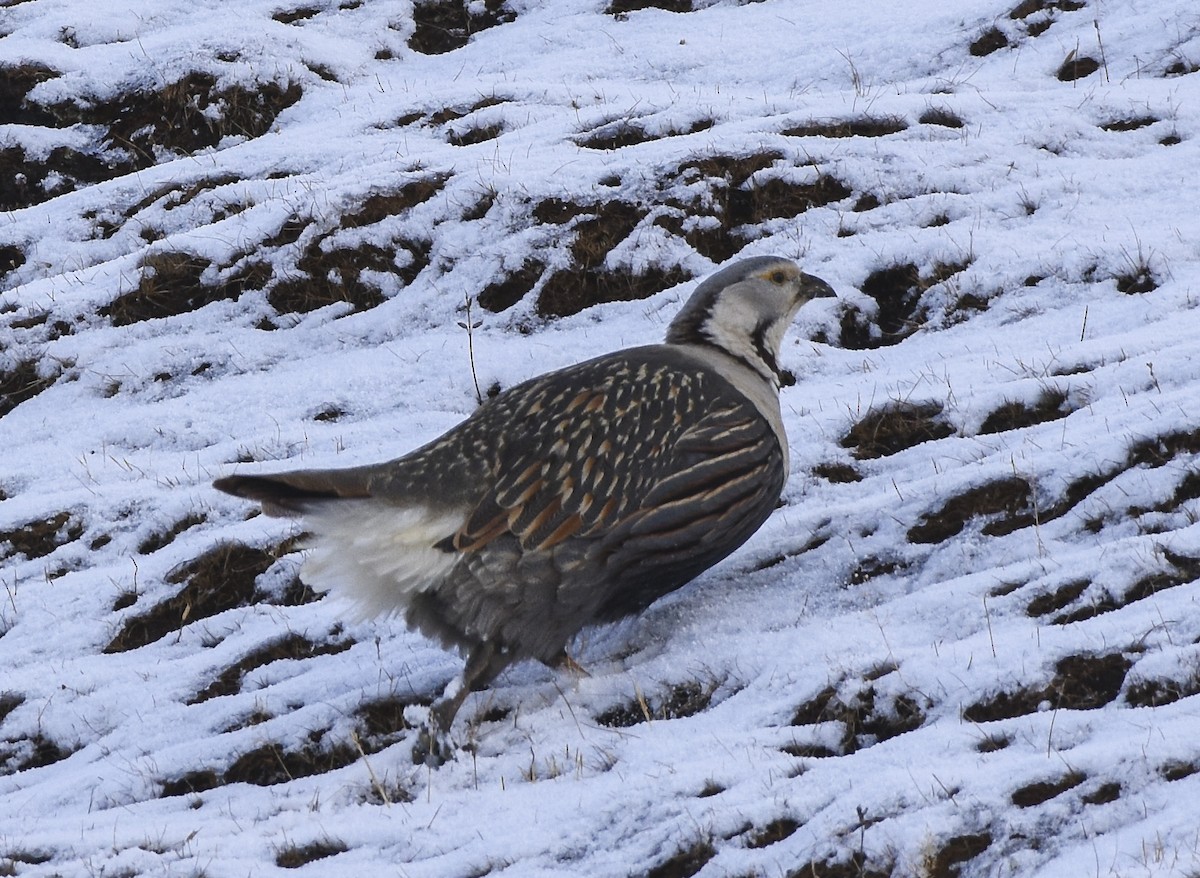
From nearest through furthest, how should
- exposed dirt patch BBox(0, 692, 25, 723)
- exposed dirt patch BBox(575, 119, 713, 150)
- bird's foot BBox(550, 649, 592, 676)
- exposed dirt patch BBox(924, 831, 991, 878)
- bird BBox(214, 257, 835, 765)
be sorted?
exposed dirt patch BBox(924, 831, 991, 878) → bird BBox(214, 257, 835, 765) → bird's foot BBox(550, 649, 592, 676) → exposed dirt patch BBox(0, 692, 25, 723) → exposed dirt patch BBox(575, 119, 713, 150)

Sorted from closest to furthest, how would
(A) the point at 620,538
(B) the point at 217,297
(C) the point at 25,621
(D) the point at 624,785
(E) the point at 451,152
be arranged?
1. (D) the point at 624,785
2. (A) the point at 620,538
3. (C) the point at 25,621
4. (B) the point at 217,297
5. (E) the point at 451,152

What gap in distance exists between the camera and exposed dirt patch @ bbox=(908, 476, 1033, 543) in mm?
6629

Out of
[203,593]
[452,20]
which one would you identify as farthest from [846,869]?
[452,20]

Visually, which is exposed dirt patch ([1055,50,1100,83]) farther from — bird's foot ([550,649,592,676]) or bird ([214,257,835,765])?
bird's foot ([550,649,592,676])

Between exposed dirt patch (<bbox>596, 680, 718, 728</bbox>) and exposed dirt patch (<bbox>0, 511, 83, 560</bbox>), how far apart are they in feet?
13.9

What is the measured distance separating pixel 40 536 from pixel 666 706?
4647 millimetres

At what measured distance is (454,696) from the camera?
593 cm

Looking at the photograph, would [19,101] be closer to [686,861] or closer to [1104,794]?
[686,861]

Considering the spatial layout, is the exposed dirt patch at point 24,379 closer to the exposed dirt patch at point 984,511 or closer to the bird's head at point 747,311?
the bird's head at point 747,311

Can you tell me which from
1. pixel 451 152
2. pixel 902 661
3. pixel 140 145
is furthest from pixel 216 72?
pixel 902 661

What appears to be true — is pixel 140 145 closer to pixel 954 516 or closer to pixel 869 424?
pixel 869 424

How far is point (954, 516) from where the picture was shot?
679cm

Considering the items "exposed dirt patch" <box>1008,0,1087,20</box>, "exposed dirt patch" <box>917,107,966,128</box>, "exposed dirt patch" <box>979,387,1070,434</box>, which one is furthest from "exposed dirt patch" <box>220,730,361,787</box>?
"exposed dirt patch" <box>1008,0,1087,20</box>

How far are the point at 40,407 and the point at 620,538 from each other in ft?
19.9
